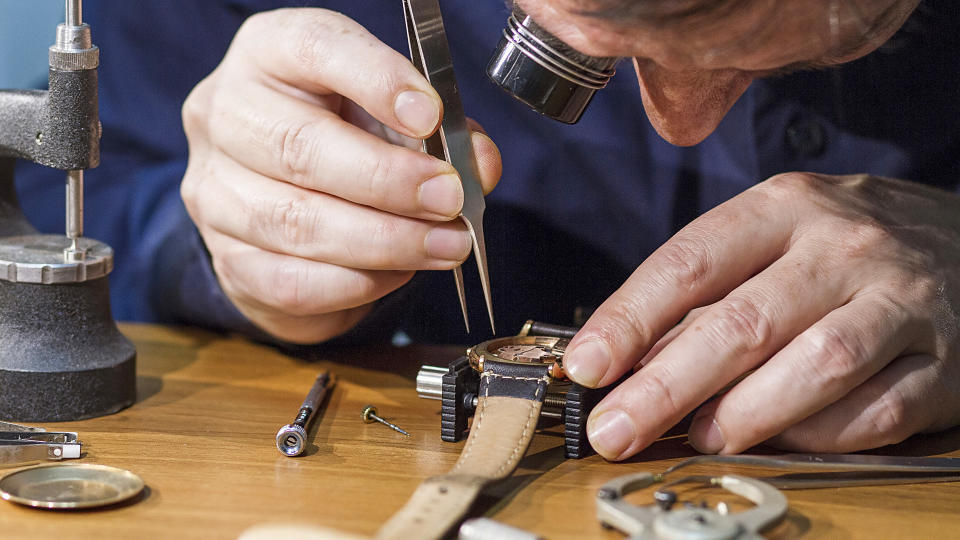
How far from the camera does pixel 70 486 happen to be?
2.70ft

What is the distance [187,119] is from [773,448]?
877 mm

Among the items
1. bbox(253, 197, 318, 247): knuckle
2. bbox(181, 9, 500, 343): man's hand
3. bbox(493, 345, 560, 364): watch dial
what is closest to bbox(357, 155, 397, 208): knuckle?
bbox(181, 9, 500, 343): man's hand

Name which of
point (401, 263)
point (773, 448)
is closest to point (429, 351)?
point (401, 263)

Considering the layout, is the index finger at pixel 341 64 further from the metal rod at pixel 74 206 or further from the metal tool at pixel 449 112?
the metal rod at pixel 74 206

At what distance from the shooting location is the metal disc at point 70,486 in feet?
2.58

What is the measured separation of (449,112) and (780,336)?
415 mm

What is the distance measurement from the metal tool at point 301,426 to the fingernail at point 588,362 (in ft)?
0.86

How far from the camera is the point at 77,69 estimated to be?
1003mm

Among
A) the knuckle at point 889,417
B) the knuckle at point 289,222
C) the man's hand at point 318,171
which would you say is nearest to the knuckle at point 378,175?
the man's hand at point 318,171

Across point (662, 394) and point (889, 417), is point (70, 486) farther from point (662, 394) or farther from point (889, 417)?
point (889, 417)

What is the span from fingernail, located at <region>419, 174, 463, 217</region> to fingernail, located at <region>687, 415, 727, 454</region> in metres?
0.33

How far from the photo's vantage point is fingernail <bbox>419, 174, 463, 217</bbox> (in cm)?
103

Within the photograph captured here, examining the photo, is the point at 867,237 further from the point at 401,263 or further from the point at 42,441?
the point at 42,441


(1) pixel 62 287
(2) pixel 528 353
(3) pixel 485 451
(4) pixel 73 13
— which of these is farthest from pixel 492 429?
(4) pixel 73 13
